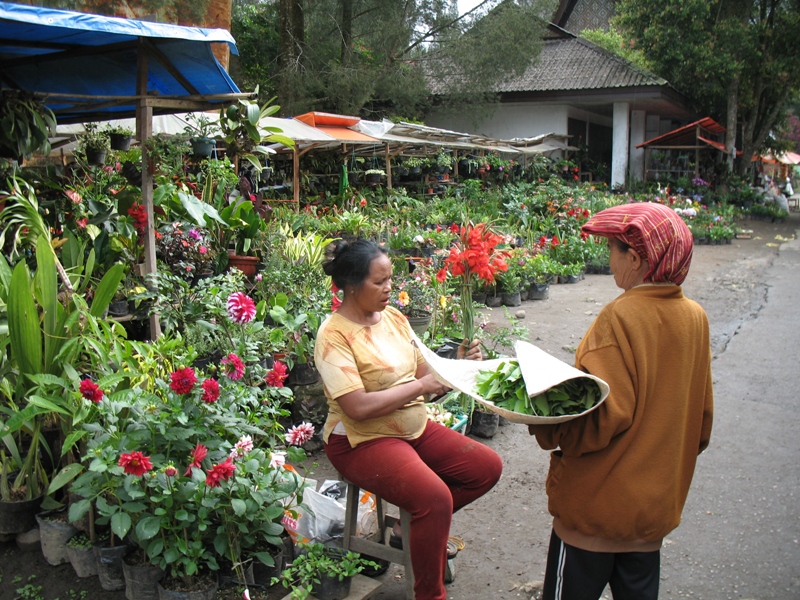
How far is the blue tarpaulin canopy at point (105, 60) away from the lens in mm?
3678

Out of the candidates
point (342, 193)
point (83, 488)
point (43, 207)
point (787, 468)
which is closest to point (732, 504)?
point (787, 468)

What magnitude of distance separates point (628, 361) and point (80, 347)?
240cm

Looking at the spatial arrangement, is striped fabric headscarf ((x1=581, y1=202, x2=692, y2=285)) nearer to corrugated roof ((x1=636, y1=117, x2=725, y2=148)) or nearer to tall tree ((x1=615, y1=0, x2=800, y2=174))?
corrugated roof ((x1=636, y1=117, x2=725, y2=148))

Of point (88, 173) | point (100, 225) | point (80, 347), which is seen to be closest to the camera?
point (80, 347)

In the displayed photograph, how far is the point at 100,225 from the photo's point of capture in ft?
16.9

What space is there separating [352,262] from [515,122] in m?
20.4

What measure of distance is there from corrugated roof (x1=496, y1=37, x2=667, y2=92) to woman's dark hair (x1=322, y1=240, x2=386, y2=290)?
1772cm

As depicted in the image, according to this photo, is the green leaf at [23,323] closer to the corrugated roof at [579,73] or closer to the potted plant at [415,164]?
the potted plant at [415,164]

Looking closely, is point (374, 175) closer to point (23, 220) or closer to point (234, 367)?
point (23, 220)

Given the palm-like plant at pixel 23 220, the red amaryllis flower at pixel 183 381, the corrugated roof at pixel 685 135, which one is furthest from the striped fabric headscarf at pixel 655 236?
the corrugated roof at pixel 685 135

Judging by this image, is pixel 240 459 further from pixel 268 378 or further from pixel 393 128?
pixel 393 128

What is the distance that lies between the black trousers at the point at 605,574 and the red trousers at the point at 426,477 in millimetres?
540

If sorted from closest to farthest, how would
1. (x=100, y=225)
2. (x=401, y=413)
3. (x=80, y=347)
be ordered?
(x=401, y=413) → (x=80, y=347) → (x=100, y=225)

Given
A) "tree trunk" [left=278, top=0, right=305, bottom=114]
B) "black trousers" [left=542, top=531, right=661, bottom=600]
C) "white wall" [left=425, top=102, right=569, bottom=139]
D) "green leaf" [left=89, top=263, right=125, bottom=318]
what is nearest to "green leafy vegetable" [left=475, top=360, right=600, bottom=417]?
"black trousers" [left=542, top=531, right=661, bottom=600]
